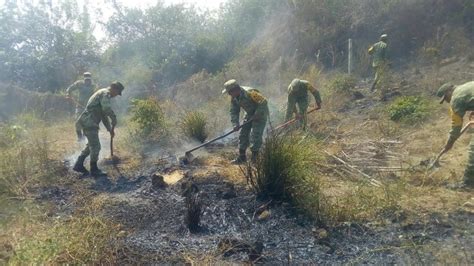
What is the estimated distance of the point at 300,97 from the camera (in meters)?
7.53

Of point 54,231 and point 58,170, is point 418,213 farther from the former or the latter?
point 58,170

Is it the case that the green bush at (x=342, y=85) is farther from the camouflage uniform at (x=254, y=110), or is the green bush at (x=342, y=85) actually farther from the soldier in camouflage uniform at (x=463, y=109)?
the soldier in camouflage uniform at (x=463, y=109)

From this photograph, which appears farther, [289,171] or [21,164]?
[21,164]

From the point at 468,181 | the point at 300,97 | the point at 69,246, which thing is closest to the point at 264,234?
the point at 69,246

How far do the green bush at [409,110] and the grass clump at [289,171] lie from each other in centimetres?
408

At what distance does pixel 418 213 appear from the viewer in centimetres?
419

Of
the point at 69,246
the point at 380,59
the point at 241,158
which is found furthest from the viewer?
the point at 380,59

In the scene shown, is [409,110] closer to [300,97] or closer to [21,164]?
[300,97]

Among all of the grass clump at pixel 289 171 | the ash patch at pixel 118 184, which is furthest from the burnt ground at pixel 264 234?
the ash patch at pixel 118 184

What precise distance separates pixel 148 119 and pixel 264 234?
4.78 m

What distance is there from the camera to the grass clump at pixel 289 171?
4301 mm

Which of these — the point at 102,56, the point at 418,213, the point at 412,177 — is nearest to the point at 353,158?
the point at 412,177

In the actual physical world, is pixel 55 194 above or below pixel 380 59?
below

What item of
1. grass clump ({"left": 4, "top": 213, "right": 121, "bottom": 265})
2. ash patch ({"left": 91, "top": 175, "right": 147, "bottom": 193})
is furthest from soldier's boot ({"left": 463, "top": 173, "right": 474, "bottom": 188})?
ash patch ({"left": 91, "top": 175, "right": 147, "bottom": 193})
